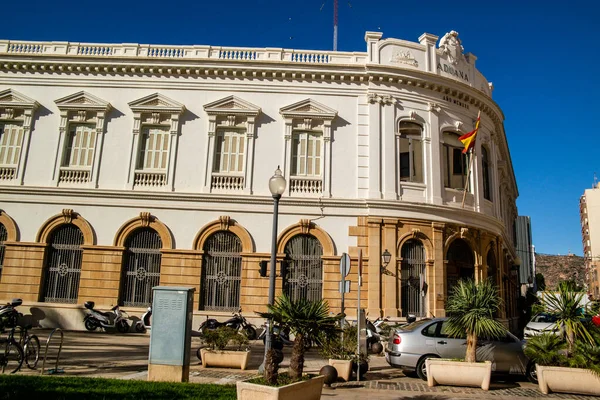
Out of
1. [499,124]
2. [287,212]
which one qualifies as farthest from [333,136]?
[499,124]

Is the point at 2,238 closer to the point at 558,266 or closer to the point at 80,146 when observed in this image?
the point at 80,146

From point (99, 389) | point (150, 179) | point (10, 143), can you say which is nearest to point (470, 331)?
point (99, 389)

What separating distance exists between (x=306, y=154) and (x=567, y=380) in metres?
12.0

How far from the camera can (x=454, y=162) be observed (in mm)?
20625

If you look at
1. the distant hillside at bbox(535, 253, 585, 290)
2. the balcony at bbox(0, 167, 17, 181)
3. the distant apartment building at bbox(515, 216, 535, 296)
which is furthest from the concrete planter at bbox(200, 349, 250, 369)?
the distant hillside at bbox(535, 253, 585, 290)

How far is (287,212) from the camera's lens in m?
18.4

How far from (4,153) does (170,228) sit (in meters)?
7.35

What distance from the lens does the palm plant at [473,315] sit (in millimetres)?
10203

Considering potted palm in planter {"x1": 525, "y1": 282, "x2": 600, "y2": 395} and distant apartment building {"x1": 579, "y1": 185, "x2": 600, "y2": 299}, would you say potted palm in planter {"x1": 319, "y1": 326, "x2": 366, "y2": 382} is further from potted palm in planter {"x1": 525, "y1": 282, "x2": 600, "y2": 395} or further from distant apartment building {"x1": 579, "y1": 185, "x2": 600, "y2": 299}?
distant apartment building {"x1": 579, "y1": 185, "x2": 600, "y2": 299}

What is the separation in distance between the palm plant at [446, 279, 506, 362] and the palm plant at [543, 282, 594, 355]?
1.09 meters

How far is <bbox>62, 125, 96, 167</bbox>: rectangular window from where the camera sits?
62.6ft

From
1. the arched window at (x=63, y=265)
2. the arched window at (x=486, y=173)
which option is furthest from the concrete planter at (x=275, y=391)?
the arched window at (x=486, y=173)

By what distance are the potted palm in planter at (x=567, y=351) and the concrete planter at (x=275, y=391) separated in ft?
17.9

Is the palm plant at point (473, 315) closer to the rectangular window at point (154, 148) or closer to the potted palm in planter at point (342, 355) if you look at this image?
the potted palm in planter at point (342, 355)
